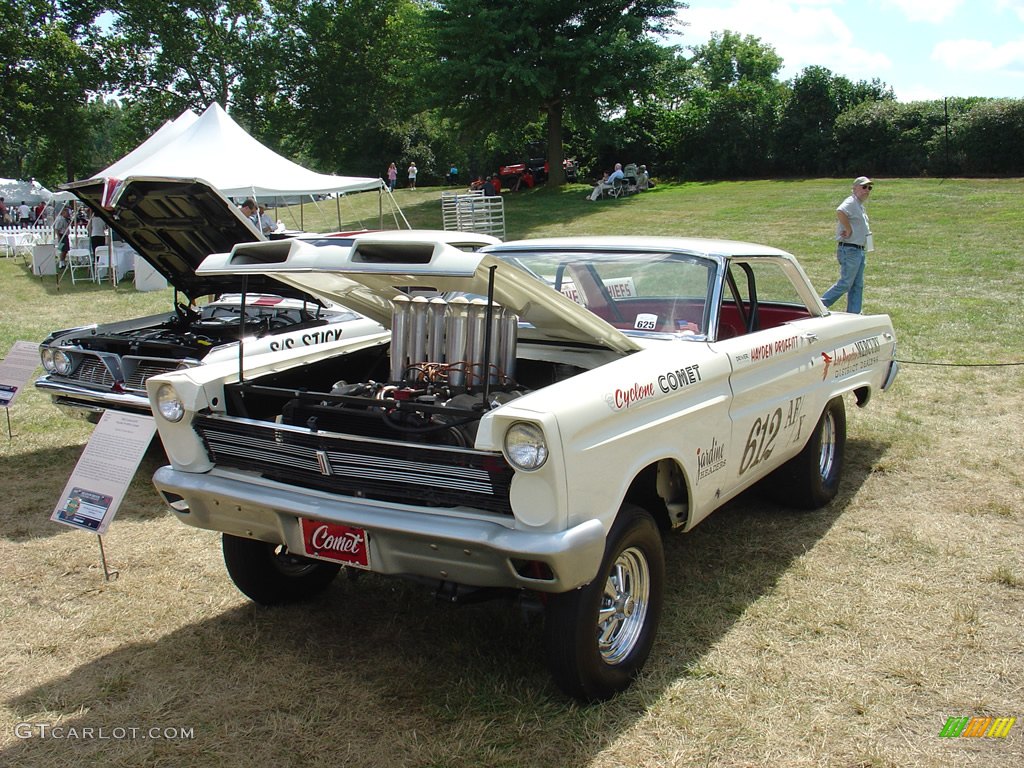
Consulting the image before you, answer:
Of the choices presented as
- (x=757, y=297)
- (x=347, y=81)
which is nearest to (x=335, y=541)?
(x=757, y=297)

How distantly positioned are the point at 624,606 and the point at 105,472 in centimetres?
251

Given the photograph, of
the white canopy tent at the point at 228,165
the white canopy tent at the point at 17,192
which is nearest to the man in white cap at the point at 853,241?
the white canopy tent at the point at 228,165

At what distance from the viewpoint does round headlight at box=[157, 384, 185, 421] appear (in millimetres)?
3465

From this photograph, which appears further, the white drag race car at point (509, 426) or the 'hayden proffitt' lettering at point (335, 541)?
the 'hayden proffitt' lettering at point (335, 541)

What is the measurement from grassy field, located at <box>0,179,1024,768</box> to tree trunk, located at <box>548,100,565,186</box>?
25.7m

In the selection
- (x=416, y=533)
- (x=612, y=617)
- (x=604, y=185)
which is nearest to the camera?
(x=416, y=533)

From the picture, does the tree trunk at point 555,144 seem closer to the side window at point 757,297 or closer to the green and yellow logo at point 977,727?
the side window at point 757,297

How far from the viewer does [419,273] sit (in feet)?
9.41

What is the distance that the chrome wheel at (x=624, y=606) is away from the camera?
10.3ft

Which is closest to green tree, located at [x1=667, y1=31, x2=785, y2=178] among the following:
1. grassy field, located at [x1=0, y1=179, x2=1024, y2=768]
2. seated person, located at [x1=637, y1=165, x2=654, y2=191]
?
seated person, located at [x1=637, y1=165, x2=654, y2=191]

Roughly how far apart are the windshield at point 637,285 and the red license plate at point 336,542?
65.5 inches

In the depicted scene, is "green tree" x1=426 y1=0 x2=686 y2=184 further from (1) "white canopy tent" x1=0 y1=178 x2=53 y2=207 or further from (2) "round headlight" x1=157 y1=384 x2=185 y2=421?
(1) "white canopy tent" x1=0 y1=178 x2=53 y2=207

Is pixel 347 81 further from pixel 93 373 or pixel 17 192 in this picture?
pixel 93 373

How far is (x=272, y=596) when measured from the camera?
12.8 feet
